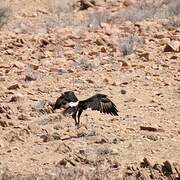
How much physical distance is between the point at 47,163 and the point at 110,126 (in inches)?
48.9

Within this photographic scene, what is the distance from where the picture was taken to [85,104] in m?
7.07

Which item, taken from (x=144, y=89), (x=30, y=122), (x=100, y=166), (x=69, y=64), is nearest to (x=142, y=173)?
(x=100, y=166)

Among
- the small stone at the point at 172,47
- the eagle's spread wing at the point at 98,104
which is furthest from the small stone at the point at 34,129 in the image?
the small stone at the point at 172,47

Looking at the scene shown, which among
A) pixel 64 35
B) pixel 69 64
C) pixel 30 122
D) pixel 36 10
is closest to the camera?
pixel 30 122

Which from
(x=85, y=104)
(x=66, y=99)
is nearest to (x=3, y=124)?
(x=66, y=99)

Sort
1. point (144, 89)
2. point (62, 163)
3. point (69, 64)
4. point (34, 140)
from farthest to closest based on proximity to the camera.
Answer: point (69, 64) → point (144, 89) → point (34, 140) → point (62, 163)

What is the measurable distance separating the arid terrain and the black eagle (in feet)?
0.66

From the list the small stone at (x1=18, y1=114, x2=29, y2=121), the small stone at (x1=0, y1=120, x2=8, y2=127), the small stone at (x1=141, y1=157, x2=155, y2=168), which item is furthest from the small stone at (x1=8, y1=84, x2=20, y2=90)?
the small stone at (x1=141, y1=157, x2=155, y2=168)

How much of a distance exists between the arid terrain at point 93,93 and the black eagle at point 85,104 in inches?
8.0

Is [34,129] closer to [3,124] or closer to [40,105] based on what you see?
[3,124]

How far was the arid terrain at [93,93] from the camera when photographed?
248 inches

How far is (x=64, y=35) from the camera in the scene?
39.7 ft

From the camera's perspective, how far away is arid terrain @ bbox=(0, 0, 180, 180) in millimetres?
6305

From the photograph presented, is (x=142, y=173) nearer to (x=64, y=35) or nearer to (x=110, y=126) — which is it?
(x=110, y=126)
